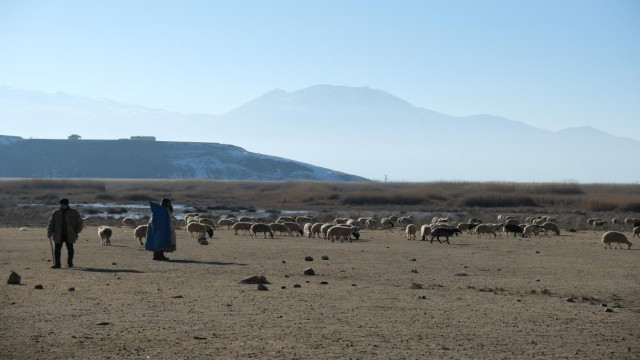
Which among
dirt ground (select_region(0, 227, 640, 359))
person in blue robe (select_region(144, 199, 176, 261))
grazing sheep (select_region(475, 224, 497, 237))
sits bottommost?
dirt ground (select_region(0, 227, 640, 359))

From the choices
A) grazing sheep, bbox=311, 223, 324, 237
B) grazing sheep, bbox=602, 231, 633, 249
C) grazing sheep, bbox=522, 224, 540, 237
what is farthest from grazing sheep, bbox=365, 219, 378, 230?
grazing sheep, bbox=602, 231, 633, 249

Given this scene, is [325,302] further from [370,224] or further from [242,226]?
[370,224]

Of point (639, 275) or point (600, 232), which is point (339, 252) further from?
point (600, 232)

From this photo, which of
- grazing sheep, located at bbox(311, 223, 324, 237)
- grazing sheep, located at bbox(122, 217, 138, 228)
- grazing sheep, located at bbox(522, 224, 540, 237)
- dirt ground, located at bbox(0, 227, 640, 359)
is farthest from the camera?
grazing sheep, located at bbox(122, 217, 138, 228)

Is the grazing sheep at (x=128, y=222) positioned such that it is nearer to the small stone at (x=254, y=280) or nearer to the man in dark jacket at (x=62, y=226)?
the man in dark jacket at (x=62, y=226)

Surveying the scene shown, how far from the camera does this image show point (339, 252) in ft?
90.5

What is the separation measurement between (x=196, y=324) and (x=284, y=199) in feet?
256

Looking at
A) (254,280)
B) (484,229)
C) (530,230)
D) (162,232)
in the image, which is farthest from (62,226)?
(530,230)

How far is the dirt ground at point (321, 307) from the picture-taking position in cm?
1134

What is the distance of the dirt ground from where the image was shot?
37.2 ft

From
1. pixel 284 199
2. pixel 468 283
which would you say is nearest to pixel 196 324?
pixel 468 283

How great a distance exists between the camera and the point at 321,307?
14867 mm

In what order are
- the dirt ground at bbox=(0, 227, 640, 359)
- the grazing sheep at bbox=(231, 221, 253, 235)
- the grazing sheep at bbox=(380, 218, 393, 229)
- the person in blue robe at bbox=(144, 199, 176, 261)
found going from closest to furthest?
the dirt ground at bbox=(0, 227, 640, 359), the person in blue robe at bbox=(144, 199, 176, 261), the grazing sheep at bbox=(231, 221, 253, 235), the grazing sheep at bbox=(380, 218, 393, 229)

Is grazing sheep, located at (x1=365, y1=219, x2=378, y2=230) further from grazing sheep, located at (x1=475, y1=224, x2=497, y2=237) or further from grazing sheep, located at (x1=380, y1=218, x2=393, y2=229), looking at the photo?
grazing sheep, located at (x1=475, y1=224, x2=497, y2=237)
